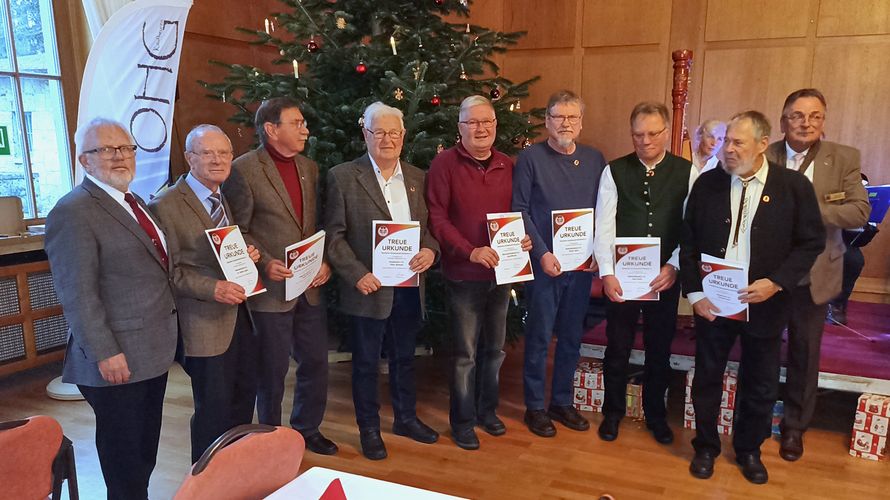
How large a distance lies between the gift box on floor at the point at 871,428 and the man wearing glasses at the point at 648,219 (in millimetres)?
976

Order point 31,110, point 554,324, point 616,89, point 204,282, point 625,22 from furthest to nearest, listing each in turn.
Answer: point 616,89
point 625,22
point 31,110
point 554,324
point 204,282

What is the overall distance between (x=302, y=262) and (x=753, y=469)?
7.52 ft

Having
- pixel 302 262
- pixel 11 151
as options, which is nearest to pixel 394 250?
pixel 302 262

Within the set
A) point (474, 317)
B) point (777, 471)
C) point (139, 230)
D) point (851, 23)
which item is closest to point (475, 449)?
point (474, 317)

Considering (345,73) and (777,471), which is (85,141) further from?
(777,471)

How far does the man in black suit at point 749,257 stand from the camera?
8.29ft

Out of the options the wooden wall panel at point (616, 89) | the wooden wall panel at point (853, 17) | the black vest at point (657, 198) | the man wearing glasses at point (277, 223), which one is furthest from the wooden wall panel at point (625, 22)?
the man wearing glasses at point (277, 223)

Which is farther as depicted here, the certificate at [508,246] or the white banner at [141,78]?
the white banner at [141,78]

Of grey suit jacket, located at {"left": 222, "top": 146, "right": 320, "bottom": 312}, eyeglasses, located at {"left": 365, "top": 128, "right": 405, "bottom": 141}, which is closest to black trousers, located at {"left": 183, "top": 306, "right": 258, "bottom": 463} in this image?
grey suit jacket, located at {"left": 222, "top": 146, "right": 320, "bottom": 312}

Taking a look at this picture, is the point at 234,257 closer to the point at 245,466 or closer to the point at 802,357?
the point at 245,466

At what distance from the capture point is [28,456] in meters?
1.39

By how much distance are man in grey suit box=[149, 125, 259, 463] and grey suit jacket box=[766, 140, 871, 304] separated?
2.58 m

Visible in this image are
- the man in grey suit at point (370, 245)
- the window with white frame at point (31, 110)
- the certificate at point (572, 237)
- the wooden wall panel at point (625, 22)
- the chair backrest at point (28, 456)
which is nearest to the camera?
the chair backrest at point (28, 456)

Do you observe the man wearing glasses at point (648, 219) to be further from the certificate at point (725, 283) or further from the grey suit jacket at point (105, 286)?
the grey suit jacket at point (105, 286)
